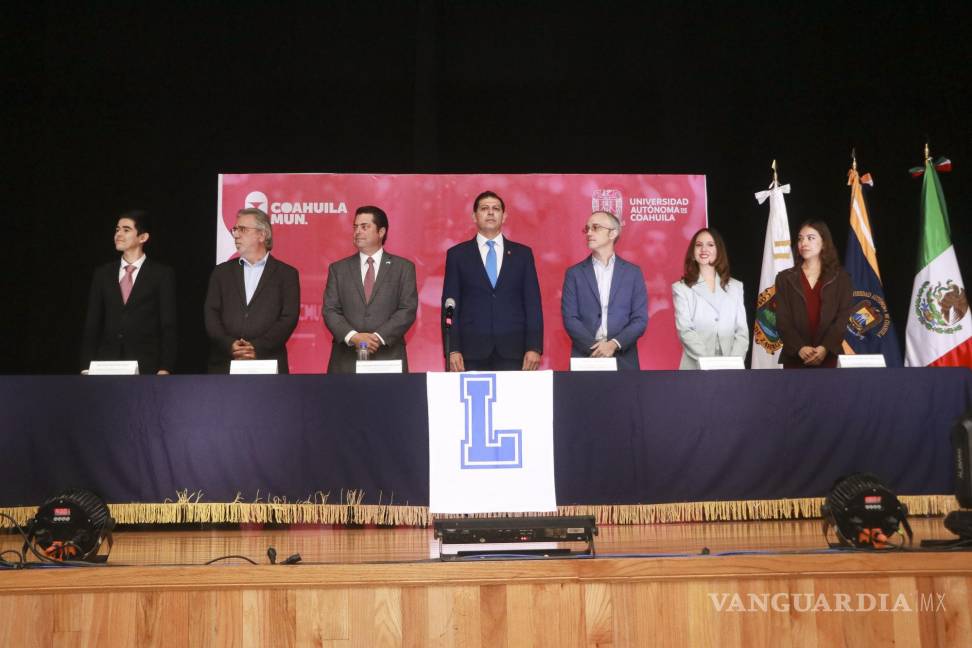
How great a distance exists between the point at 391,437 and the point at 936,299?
12.5ft

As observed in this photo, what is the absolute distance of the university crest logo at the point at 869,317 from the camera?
17.2 ft

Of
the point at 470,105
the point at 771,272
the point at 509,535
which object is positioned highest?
the point at 470,105

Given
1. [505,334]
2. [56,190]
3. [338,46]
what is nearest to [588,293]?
[505,334]

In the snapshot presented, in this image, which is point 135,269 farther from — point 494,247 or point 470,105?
point 470,105

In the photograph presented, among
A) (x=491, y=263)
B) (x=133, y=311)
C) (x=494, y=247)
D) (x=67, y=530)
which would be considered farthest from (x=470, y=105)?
(x=67, y=530)

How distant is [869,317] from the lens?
5297 millimetres

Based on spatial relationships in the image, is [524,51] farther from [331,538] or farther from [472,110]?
[331,538]

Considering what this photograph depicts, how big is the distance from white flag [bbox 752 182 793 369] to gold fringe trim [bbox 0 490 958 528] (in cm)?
230

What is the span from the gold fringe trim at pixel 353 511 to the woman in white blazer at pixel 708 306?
1.43m

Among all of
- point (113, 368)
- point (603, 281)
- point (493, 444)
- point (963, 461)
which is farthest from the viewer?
point (603, 281)

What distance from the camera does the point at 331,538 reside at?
10.3ft

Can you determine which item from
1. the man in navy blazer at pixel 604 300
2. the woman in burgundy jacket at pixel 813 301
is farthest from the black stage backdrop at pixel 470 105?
the woman in burgundy jacket at pixel 813 301

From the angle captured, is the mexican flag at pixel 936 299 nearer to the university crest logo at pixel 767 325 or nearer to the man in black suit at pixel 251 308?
the university crest logo at pixel 767 325

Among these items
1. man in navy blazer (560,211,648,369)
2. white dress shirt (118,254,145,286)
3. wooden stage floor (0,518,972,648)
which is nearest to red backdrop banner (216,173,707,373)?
man in navy blazer (560,211,648,369)
